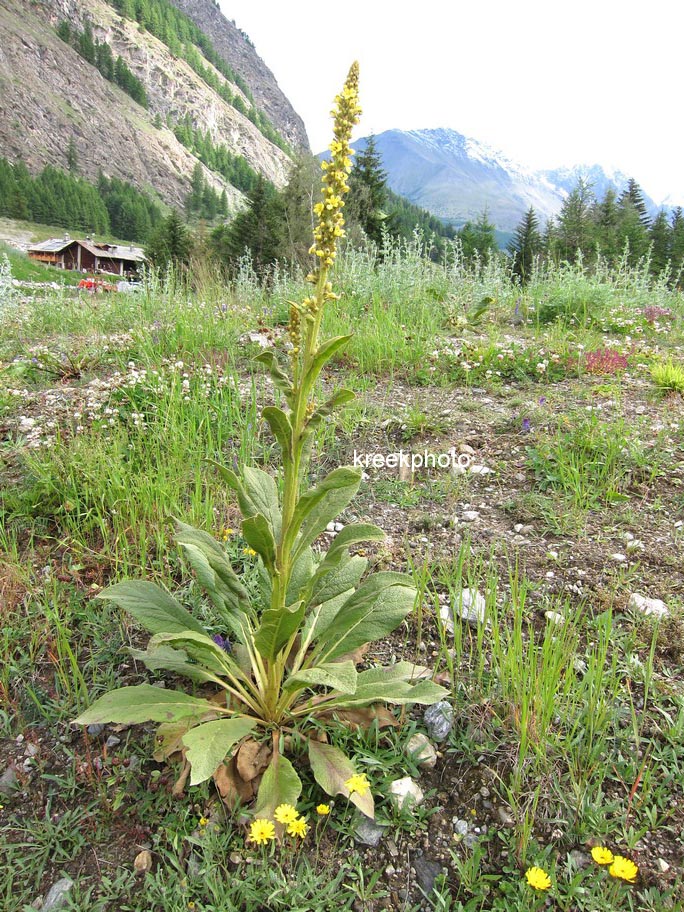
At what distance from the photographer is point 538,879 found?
1.32 m

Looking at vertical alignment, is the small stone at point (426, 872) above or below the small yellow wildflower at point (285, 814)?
below

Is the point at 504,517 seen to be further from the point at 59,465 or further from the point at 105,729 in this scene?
the point at 59,465

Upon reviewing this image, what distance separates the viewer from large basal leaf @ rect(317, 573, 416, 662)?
1.85m

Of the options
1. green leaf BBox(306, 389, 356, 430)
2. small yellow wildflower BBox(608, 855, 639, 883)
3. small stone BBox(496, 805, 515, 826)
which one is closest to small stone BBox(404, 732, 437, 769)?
small stone BBox(496, 805, 515, 826)

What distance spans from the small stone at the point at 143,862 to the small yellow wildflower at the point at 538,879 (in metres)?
1.05

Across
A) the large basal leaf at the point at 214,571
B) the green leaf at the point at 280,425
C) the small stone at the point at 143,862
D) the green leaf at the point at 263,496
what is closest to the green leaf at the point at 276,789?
the small stone at the point at 143,862

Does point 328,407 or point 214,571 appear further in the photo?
point 214,571

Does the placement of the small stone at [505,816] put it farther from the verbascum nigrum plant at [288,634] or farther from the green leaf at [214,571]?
the green leaf at [214,571]

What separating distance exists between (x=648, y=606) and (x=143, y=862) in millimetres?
2148

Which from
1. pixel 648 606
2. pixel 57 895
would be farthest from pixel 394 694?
pixel 648 606

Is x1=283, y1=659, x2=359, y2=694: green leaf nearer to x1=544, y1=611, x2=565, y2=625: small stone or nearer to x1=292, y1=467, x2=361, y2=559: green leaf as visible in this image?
x1=292, y1=467, x2=361, y2=559: green leaf

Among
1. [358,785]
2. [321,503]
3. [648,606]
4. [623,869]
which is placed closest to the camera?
[623,869]

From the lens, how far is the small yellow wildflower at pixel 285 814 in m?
1.43

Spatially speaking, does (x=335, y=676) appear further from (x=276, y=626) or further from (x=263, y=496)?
(x=263, y=496)
